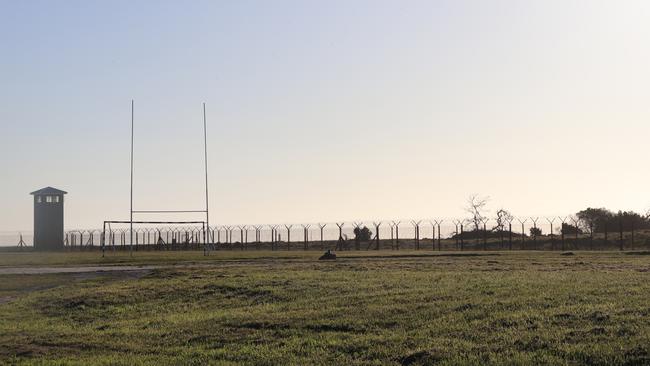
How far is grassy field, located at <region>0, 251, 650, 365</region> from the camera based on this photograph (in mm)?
12227

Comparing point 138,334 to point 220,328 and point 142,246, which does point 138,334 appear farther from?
point 142,246

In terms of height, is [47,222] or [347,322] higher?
[47,222]

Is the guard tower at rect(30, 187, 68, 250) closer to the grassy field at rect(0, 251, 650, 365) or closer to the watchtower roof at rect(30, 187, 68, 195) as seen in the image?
the watchtower roof at rect(30, 187, 68, 195)

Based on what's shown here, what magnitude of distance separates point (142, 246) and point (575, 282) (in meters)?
67.2

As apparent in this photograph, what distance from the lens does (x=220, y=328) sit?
623 inches

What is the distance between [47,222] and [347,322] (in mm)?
65183

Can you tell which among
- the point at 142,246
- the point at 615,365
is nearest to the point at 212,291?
the point at 615,365

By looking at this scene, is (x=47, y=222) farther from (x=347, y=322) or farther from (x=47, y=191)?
(x=347, y=322)

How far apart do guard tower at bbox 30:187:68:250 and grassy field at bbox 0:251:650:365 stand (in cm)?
5343

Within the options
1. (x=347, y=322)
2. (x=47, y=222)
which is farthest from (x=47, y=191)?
(x=347, y=322)

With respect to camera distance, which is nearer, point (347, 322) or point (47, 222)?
point (347, 322)

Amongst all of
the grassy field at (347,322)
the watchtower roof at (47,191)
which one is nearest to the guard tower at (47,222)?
the watchtower roof at (47,191)

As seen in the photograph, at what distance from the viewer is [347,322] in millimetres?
15188

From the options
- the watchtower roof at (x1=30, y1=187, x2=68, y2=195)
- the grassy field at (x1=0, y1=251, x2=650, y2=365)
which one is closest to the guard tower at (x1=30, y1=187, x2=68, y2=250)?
the watchtower roof at (x1=30, y1=187, x2=68, y2=195)
